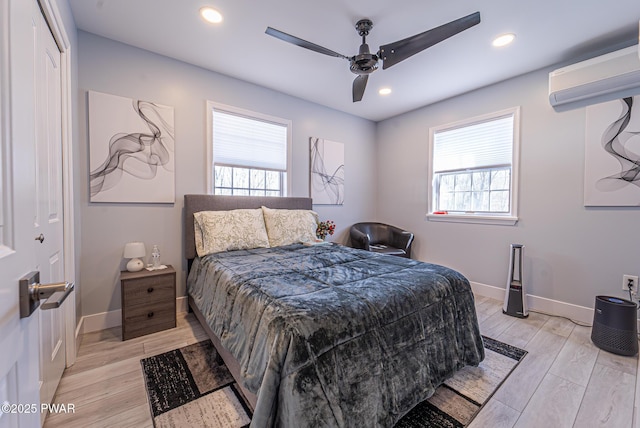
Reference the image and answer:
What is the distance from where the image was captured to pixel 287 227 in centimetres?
309

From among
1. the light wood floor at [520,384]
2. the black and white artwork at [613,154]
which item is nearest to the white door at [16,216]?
the light wood floor at [520,384]

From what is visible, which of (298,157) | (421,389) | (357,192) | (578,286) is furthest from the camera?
(357,192)

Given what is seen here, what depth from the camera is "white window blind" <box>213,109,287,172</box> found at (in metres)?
3.08

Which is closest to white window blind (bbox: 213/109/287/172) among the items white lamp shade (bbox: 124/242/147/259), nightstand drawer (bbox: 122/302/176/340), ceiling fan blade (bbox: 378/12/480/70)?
white lamp shade (bbox: 124/242/147/259)

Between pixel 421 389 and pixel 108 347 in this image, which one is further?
pixel 108 347

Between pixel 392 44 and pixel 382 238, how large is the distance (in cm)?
299

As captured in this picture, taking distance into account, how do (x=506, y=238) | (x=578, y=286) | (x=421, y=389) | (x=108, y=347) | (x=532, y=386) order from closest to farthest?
(x=421, y=389)
(x=532, y=386)
(x=108, y=347)
(x=578, y=286)
(x=506, y=238)

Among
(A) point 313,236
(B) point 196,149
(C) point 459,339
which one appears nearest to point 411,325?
(C) point 459,339

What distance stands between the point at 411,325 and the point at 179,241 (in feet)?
8.01

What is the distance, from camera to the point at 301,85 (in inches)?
130

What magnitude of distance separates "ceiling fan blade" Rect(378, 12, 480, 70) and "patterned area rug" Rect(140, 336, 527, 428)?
235cm

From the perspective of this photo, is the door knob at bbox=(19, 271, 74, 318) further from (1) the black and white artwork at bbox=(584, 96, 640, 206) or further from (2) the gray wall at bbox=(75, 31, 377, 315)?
(1) the black and white artwork at bbox=(584, 96, 640, 206)

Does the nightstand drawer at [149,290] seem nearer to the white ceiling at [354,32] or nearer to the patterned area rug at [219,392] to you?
the patterned area rug at [219,392]

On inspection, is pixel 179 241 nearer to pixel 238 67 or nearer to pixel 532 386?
pixel 238 67
